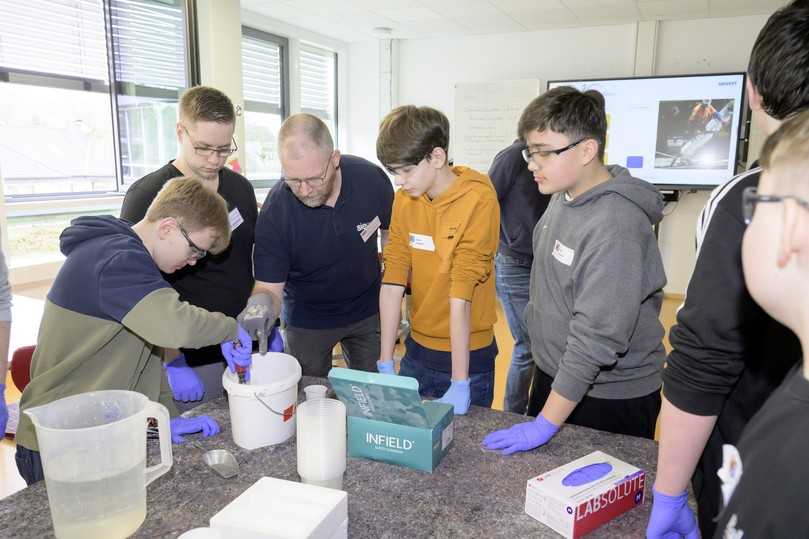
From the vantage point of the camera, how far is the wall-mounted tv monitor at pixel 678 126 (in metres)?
4.94

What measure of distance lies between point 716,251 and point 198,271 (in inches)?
59.7

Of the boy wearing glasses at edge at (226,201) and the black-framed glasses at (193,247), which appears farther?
the boy wearing glasses at edge at (226,201)

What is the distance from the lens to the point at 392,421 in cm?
108

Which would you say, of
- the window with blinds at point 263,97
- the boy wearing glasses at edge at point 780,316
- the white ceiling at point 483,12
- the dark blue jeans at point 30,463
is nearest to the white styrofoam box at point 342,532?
the boy wearing glasses at edge at point 780,316

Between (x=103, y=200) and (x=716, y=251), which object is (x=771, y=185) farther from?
(x=103, y=200)

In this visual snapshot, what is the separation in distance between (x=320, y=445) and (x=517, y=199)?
1.95 metres

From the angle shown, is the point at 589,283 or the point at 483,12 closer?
the point at 589,283

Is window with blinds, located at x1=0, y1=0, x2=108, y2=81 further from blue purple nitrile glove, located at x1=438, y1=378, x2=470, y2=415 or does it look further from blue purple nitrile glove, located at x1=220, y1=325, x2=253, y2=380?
blue purple nitrile glove, located at x1=438, y1=378, x2=470, y2=415

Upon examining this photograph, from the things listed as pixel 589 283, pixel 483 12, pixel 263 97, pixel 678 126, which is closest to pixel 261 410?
pixel 589 283

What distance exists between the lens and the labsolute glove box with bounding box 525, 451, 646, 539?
858 mm

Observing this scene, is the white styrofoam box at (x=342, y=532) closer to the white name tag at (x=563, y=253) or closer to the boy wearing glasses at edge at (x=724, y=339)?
the boy wearing glasses at edge at (x=724, y=339)

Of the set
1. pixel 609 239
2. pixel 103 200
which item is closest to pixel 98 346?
pixel 609 239

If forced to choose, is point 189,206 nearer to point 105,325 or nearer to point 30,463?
point 105,325

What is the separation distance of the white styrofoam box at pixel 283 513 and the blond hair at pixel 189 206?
71 cm
